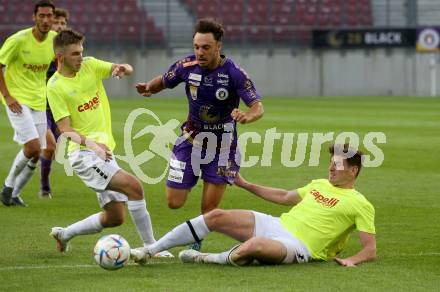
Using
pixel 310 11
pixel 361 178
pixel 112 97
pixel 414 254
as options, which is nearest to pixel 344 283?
pixel 414 254

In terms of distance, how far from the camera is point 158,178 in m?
15.7

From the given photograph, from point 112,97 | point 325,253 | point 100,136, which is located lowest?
point 112,97

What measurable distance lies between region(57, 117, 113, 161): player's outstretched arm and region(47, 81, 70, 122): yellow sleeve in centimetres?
4

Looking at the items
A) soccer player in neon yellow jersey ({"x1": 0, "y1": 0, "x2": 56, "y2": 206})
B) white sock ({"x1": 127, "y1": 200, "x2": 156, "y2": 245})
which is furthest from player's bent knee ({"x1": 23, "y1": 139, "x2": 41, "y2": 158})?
white sock ({"x1": 127, "y1": 200, "x2": 156, "y2": 245})

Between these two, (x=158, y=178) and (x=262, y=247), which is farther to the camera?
(x=158, y=178)

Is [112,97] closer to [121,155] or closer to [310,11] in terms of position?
Result: [310,11]

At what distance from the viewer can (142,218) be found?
914cm

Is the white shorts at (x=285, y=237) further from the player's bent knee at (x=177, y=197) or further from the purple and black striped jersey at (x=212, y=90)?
the player's bent knee at (x=177, y=197)

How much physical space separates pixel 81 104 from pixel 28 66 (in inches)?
168

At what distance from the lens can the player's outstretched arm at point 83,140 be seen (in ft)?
28.8

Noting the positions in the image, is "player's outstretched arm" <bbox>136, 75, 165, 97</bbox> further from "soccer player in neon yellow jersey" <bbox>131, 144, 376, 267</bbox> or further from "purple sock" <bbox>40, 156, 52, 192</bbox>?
"purple sock" <bbox>40, 156, 52, 192</bbox>

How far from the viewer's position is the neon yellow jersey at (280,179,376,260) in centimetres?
847

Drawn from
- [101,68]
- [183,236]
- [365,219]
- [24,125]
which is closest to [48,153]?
[24,125]

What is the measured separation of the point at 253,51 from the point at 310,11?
3.46 meters
